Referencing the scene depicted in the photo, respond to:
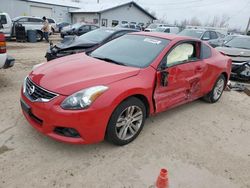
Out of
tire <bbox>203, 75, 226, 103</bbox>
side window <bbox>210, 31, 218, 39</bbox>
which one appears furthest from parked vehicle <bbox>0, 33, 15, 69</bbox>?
side window <bbox>210, 31, 218, 39</bbox>

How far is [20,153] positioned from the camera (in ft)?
10.1

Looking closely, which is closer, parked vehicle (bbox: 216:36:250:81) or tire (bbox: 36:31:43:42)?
parked vehicle (bbox: 216:36:250:81)

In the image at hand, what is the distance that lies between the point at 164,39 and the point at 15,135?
9.25ft

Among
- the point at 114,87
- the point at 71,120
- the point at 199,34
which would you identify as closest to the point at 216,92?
the point at 114,87

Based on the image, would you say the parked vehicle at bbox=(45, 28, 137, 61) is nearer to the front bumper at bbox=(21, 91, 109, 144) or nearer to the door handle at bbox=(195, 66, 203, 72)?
the door handle at bbox=(195, 66, 203, 72)

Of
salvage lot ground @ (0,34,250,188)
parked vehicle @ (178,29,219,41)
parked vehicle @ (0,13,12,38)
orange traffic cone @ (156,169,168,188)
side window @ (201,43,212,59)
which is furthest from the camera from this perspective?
parked vehicle @ (0,13,12,38)

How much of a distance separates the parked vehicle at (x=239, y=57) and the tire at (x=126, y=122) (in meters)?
5.71

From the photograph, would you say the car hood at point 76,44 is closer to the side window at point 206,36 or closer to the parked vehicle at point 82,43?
the parked vehicle at point 82,43

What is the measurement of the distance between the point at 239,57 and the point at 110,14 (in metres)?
31.1

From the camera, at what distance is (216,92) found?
18.1ft

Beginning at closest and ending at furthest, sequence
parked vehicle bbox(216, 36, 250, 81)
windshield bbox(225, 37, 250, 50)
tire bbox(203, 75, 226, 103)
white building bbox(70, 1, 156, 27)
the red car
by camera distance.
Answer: the red car, tire bbox(203, 75, 226, 103), parked vehicle bbox(216, 36, 250, 81), windshield bbox(225, 37, 250, 50), white building bbox(70, 1, 156, 27)

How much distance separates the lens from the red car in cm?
286

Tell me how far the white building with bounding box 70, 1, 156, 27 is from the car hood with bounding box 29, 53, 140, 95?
33.7 metres

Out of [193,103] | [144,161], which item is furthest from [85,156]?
[193,103]
